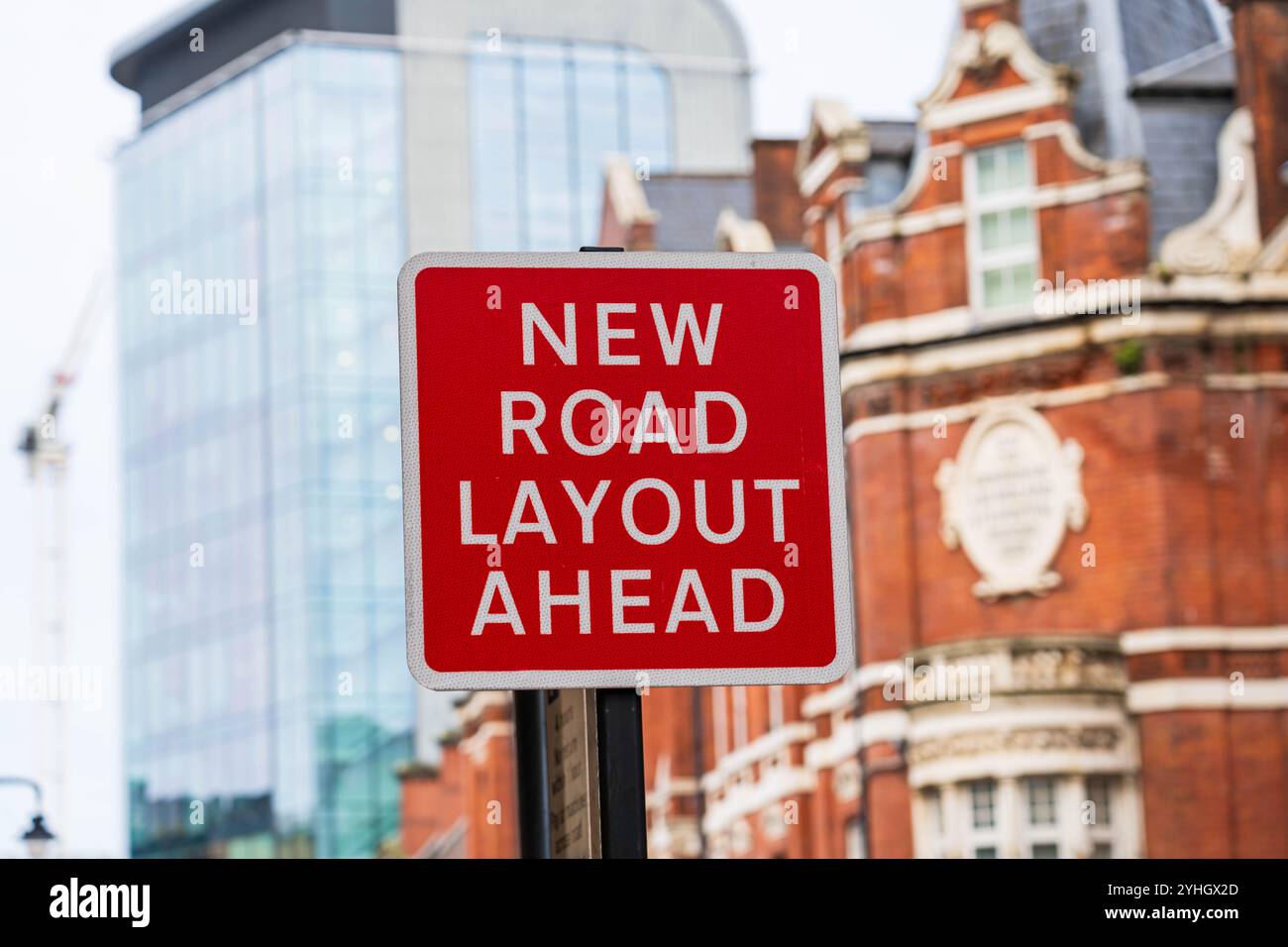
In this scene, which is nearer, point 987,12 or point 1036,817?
point 1036,817

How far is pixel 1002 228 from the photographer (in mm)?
35062

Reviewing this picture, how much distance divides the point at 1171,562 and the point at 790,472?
28.4 metres

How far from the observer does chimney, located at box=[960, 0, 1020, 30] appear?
3581cm

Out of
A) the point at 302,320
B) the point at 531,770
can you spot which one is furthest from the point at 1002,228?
the point at 302,320

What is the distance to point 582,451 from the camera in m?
5.27

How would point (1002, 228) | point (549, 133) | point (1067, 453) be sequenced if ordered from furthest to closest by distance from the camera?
1. point (549, 133)
2. point (1002, 228)
3. point (1067, 453)

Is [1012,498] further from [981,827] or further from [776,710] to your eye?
[776,710]

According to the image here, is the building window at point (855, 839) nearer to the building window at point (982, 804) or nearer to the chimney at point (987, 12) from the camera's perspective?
the building window at point (982, 804)

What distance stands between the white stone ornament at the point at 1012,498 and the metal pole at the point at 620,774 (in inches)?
1152

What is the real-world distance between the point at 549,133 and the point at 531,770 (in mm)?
93267

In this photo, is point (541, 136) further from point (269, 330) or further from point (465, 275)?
point (465, 275)

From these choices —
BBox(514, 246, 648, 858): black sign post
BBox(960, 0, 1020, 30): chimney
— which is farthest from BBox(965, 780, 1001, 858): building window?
BBox(514, 246, 648, 858): black sign post

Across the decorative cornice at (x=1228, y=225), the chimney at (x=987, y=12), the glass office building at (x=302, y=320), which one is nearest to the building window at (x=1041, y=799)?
the decorative cornice at (x=1228, y=225)

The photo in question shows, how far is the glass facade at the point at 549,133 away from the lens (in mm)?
99062
